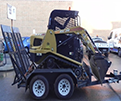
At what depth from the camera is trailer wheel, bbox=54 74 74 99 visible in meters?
4.86

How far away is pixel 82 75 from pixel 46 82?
1.30m

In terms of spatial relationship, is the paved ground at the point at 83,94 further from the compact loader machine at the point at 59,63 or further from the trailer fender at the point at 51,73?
the trailer fender at the point at 51,73

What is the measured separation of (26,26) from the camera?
2900 centimetres

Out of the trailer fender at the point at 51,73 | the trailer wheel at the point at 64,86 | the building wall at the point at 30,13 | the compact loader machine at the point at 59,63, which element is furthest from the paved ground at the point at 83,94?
the building wall at the point at 30,13

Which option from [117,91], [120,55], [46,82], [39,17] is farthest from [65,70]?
[39,17]

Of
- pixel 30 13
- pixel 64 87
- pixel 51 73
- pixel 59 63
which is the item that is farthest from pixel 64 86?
pixel 30 13

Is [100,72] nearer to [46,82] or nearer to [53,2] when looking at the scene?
[46,82]

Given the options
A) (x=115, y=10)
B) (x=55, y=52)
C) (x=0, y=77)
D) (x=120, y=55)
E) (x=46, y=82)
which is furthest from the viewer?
(x=115, y=10)

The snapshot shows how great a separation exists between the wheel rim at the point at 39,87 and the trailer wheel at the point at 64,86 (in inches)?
16.3

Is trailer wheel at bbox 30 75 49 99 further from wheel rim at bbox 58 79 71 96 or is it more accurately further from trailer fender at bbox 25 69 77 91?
wheel rim at bbox 58 79 71 96

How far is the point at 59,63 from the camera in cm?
548

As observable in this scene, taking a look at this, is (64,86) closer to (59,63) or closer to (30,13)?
(59,63)

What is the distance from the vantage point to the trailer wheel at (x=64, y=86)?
15.9 feet

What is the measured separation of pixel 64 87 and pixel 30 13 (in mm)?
25983
